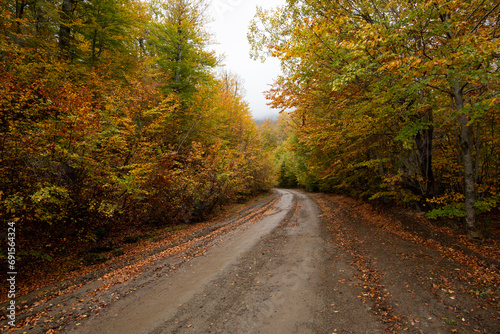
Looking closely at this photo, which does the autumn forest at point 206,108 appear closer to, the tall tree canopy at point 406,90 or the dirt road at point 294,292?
the tall tree canopy at point 406,90

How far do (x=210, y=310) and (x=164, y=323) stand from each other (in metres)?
0.83

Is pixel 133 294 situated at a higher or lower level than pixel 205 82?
lower

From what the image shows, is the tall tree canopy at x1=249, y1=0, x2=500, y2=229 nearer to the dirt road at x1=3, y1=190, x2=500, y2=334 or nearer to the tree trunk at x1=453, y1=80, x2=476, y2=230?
the tree trunk at x1=453, y1=80, x2=476, y2=230

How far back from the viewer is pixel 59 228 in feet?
21.5

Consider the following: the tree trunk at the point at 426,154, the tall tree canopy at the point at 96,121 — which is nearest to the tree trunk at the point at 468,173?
the tree trunk at the point at 426,154

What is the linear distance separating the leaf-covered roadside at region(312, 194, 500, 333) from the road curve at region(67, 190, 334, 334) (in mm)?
993

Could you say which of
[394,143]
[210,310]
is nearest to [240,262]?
[210,310]

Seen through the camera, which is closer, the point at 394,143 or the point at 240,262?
the point at 240,262

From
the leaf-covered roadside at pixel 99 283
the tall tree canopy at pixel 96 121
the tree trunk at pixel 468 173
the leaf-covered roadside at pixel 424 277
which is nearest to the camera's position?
the leaf-covered roadside at pixel 424 277

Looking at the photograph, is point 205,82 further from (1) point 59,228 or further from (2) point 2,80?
(1) point 59,228

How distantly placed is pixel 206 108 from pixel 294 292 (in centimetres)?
1063

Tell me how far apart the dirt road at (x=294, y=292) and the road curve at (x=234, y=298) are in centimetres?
2

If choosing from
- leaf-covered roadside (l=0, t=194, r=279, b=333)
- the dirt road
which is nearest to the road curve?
the dirt road

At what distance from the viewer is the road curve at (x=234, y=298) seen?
3445 mm
